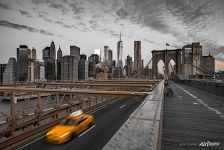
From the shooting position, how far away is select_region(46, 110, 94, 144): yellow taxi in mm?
18047

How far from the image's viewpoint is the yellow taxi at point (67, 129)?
1805 cm

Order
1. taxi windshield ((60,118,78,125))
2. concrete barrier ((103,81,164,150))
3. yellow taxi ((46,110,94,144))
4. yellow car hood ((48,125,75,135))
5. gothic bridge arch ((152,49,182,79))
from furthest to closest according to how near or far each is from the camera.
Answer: gothic bridge arch ((152,49,182,79)) → taxi windshield ((60,118,78,125)) → yellow car hood ((48,125,75,135)) → yellow taxi ((46,110,94,144)) → concrete barrier ((103,81,164,150))

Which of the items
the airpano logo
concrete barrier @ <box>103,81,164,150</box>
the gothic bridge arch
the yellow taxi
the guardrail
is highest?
the gothic bridge arch

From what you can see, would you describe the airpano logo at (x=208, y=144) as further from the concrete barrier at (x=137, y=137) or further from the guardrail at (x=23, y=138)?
the guardrail at (x=23, y=138)

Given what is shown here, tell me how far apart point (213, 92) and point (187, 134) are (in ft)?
127

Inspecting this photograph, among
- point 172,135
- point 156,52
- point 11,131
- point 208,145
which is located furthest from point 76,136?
point 156,52

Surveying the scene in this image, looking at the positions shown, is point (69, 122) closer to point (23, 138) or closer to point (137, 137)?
point (23, 138)

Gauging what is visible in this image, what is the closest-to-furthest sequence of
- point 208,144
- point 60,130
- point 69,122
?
point 208,144
point 60,130
point 69,122

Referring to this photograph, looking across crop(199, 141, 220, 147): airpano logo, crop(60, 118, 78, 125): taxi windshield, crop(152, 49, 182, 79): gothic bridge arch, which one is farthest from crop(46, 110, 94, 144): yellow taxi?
crop(152, 49, 182, 79): gothic bridge arch

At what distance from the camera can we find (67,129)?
18859 millimetres

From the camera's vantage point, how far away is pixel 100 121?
28.3 m

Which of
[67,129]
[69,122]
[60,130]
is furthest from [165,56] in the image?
[60,130]

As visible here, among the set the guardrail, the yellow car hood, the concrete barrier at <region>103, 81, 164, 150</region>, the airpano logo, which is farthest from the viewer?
the yellow car hood

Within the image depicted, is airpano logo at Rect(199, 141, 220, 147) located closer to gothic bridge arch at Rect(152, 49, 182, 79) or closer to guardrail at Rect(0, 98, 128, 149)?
guardrail at Rect(0, 98, 128, 149)
